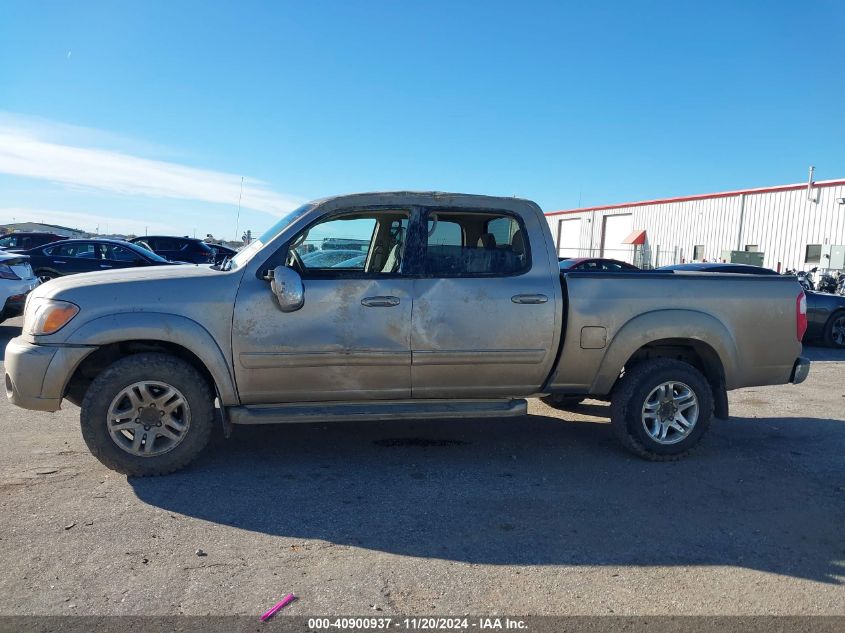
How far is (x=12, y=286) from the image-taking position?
10.5m

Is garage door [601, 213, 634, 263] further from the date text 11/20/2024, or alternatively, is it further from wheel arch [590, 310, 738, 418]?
the date text 11/20/2024

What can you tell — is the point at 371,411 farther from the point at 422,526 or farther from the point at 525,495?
the point at 525,495

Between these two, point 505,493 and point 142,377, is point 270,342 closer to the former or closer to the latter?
point 142,377

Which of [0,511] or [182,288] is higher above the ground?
[182,288]

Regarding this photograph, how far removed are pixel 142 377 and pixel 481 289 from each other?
7.95ft

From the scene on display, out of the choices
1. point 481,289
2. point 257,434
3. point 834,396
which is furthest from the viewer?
point 834,396

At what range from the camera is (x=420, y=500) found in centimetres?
419

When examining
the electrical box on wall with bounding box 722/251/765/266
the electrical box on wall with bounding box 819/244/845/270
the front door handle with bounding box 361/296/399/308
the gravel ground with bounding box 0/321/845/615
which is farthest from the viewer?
the electrical box on wall with bounding box 722/251/765/266

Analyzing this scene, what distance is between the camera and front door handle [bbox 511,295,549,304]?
4781mm

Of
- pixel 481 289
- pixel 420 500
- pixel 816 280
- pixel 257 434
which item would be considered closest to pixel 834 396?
pixel 481 289

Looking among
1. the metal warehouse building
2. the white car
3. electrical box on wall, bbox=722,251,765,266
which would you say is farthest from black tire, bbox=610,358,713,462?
electrical box on wall, bbox=722,251,765,266

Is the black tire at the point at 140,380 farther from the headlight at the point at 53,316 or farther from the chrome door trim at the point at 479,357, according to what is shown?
the chrome door trim at the point at 479,357

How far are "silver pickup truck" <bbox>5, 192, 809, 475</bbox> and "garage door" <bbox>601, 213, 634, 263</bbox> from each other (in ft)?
115

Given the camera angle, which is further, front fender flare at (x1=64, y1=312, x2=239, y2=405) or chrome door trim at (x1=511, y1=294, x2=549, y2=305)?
chrome door trim at (x1=511, y1=294, x2=549, y2=305)
